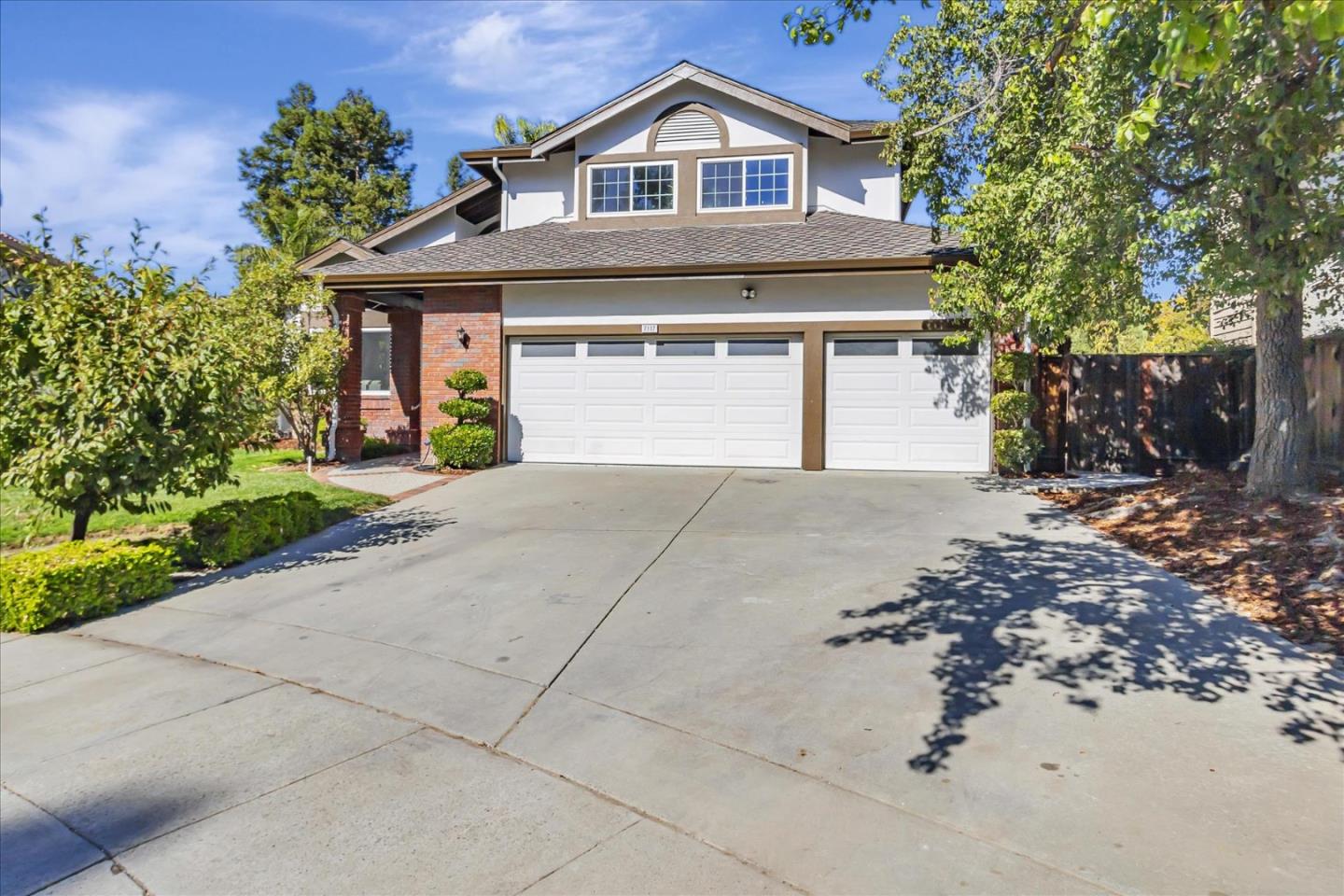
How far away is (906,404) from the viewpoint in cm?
1326

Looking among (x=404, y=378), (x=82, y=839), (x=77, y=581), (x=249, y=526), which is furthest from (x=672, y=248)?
(x=82, y=839)

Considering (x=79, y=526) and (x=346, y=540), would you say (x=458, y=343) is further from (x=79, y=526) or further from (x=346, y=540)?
(x=79, y=526)

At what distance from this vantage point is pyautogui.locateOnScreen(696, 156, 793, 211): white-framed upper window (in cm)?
1537

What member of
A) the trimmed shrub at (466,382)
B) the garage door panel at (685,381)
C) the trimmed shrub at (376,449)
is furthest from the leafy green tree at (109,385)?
the trimmed shrub at (376,449)

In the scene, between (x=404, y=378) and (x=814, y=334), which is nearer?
(x=814, y=334)

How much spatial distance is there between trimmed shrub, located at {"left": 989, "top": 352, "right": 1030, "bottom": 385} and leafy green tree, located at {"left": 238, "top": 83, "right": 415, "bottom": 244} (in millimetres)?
30370

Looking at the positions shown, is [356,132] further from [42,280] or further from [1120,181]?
[1120,181]

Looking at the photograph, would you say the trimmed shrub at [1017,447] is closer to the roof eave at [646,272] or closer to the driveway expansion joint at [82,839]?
the roof eave at [646,272]

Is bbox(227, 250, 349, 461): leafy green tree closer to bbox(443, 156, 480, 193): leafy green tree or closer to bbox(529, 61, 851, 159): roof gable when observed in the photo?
bbox(529, 61, 851, 159): roof gable

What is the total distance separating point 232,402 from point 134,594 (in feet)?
6.49

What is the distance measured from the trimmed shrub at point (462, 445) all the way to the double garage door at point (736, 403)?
42.3 inches

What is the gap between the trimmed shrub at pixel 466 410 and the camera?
Result: 45.1 ft

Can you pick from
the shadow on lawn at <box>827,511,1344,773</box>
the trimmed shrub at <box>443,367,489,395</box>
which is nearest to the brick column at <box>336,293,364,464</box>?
the trimmed shrub at <box>443,367,489,395</box>

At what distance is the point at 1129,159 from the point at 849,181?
28.3 ft
